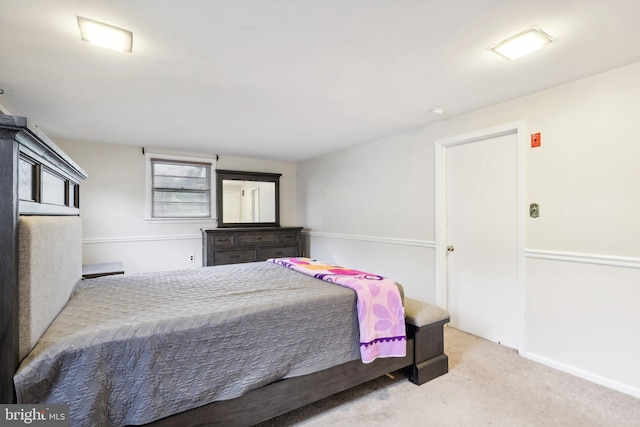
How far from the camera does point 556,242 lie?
2428mm

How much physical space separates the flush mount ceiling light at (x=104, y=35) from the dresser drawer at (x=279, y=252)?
3648 mm

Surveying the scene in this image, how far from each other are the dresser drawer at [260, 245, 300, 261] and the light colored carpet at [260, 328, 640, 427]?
10.6 ft

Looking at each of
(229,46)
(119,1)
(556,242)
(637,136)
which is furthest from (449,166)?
(119,1)

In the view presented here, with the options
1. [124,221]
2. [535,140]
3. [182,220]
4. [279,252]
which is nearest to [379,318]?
[535,140]

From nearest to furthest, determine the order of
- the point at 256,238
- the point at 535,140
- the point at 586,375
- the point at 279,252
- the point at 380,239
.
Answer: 1. the point at 586,375
2. the point at 535,140
3. the point at 380,239
4. the point at 256,238
5. the point at 279,252

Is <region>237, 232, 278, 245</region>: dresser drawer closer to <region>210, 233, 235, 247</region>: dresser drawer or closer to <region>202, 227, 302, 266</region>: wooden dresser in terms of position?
<region>202, 227, 302, 266</region>: wooden dresser

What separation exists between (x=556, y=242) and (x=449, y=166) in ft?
4.13

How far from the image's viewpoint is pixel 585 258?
7.42 ft

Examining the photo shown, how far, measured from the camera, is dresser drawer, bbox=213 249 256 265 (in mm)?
4641

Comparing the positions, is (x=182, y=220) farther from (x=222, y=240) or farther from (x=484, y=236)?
(x=484, y=236)

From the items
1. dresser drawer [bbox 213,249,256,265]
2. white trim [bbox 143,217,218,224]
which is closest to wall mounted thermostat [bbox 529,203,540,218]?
dresser drawer [bbox 213,249,256,265]

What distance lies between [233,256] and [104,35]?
352 centimetres

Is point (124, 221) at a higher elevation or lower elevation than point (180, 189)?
lower

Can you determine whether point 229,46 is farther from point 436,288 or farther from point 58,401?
point 436,288
